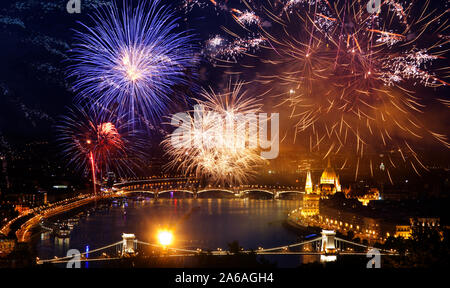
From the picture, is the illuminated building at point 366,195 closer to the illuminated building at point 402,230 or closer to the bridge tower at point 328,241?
the illuminated building at point 402,230

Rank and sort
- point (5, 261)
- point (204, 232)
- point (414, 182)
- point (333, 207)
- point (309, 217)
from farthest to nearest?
point (414, 182), point (333, 207), point (309, 217), point (204, 232), point (5, 261)

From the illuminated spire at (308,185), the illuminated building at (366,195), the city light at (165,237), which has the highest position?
the illuminated spire at (308,185)

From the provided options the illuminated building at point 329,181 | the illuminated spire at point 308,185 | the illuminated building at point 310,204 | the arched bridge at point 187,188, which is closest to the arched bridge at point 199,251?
the illuminated building at point 310,204

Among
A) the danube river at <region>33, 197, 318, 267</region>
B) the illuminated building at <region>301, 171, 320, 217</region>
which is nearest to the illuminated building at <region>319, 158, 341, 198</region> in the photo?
the illuminated building at <region>301, 171, 320, 217</region>

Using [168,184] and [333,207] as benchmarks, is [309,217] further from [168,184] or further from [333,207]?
[168,184]

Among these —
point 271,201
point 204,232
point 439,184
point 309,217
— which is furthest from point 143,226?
point 439,184

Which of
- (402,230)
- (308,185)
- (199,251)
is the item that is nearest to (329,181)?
(308,185)

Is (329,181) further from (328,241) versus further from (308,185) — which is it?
(328,241)

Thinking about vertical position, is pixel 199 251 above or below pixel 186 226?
above
